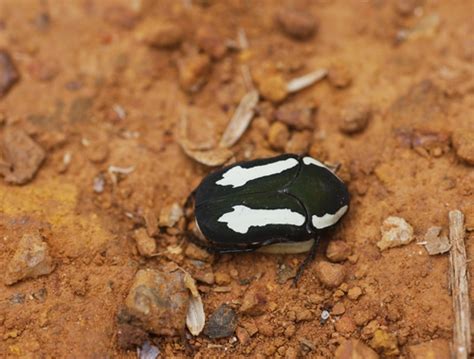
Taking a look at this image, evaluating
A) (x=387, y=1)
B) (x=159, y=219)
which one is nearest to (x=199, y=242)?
(x=159, y=219)

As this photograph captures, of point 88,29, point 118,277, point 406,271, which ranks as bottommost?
point 406,271

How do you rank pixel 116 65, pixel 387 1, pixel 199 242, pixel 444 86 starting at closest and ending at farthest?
pixel 199 242
pixel 444 86
pixel 116 65
pixel 387 1

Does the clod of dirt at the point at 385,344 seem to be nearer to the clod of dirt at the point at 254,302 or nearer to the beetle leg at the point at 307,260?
the beetle leg at the point at 307,260

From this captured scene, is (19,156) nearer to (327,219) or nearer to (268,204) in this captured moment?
(268,204)

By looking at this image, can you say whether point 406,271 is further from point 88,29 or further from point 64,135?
point 88,29

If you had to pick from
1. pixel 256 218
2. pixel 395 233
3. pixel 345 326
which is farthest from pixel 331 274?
pixel 256 218

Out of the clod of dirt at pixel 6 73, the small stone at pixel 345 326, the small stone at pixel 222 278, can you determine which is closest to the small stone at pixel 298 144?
the small stone at pixel 222 278
